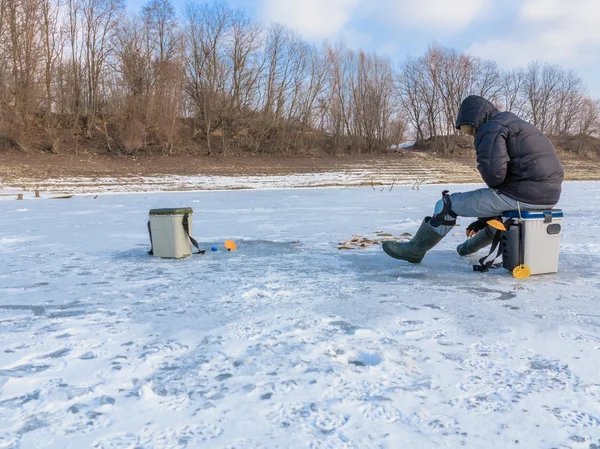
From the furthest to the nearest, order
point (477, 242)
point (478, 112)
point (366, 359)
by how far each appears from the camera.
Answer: point (477, 242) → point (478, 112) → point (366, 359)

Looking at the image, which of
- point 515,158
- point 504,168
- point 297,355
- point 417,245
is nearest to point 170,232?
point 417,245

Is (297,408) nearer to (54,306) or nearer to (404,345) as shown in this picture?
(404,345)

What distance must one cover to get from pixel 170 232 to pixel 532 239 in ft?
10.9

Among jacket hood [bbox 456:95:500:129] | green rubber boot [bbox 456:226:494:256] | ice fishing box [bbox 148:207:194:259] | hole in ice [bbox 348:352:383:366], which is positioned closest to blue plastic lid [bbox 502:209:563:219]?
green rubber boot [bbox 456:226:494:256]

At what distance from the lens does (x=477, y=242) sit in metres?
4.69

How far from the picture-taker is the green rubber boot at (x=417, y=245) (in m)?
4.17

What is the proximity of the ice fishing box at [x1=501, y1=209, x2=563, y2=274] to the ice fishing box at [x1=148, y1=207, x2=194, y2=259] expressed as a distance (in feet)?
9.72

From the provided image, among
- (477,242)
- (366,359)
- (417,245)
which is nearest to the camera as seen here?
(366,359)

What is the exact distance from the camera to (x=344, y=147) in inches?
1679

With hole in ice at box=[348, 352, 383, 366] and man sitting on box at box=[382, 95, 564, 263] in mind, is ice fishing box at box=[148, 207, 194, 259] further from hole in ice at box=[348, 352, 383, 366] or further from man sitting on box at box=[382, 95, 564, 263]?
hole in ice at box=[348, 352, 383, 366]

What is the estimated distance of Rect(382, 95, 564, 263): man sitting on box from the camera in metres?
3.72

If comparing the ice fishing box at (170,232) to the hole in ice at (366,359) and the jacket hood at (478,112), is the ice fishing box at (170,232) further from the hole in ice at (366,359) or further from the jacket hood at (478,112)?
the hole in ice at (366,359)

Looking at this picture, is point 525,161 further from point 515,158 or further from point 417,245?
point 417,245

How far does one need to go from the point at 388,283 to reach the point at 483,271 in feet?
3.05
